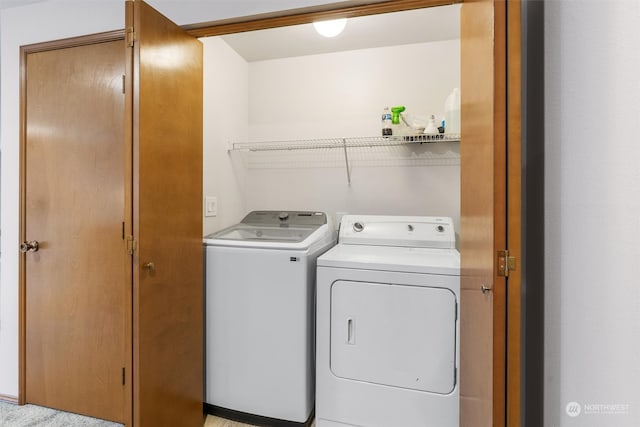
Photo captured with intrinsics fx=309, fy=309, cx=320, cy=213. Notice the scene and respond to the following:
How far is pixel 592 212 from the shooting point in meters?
0.75

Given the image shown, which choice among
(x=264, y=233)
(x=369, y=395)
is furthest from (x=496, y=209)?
(x=264, y=233)

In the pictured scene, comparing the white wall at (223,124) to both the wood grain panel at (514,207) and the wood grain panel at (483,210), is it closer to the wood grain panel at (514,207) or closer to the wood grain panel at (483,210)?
the wood grain panel at (483,210)

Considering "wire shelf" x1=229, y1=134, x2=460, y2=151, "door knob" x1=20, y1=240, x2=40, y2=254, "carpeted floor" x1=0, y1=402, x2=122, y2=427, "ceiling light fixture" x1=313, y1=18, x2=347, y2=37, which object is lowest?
"carpeted floor" x1=0, y1=402, x2=122, y2=427

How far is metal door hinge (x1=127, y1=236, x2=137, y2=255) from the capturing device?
4.32 ft

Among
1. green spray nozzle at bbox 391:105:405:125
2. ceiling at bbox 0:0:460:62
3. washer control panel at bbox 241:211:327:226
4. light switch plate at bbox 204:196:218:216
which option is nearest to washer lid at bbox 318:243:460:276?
washer control panel at bbox 241:211:327:226

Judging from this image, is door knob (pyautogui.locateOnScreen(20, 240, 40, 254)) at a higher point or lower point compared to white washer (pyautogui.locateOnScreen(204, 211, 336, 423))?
higher

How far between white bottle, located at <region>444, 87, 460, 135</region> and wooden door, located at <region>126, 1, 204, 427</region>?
5.23 feet

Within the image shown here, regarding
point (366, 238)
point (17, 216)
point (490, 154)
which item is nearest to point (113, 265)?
point (17, 216)

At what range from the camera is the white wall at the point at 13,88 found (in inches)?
68.2

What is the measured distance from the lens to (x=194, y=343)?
1.75 metres

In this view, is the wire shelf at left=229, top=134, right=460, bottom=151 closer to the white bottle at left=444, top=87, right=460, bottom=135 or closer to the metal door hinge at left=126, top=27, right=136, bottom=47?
the white bottle at left=444, top=87, right=460, bottom=135

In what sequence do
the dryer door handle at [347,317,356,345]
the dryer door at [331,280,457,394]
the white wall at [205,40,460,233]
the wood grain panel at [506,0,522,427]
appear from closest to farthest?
the wood grain panel at [506,0,522,427] < the dryer door at [331,280,457,394] < the dryer door handle at [347,317,356,345] < the white wall at [205,40,460,233]

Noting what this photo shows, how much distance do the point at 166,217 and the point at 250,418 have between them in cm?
128

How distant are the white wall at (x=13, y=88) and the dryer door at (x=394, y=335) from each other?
1970 mm
